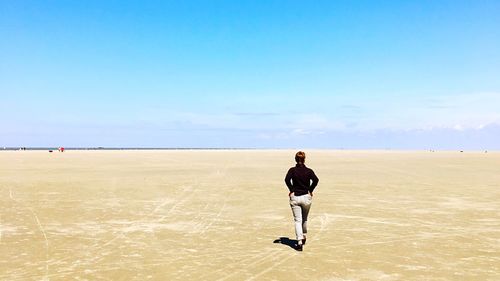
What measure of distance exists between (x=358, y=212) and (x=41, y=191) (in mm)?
13634

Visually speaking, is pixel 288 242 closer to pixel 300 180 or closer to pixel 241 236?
pixel 241 236

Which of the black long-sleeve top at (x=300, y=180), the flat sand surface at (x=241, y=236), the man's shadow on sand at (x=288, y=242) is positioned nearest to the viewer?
the flat sand surface at (x=241, y=236)

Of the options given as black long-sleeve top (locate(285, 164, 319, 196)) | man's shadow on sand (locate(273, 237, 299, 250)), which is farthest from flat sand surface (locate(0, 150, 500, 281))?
black long-sleeve top (locate(285, 164, 319, 196))

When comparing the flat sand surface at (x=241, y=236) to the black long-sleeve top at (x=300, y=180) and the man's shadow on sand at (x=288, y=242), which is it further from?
the black long-sleeve top at (x=300, y=180)

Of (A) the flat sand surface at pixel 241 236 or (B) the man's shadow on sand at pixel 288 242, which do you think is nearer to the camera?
(A) the flat sand surface at pixel 241 236

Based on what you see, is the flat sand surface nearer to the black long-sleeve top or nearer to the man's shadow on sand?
the man's shadow on sand

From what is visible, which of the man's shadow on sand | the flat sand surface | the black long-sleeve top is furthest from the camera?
the man's shadow on sand

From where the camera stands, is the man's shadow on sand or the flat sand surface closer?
the flat sand surface

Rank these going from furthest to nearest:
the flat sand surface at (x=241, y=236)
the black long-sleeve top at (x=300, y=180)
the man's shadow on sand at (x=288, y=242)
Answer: the man's shadow on sand at (x=288, y=242), the black long-sleeve top at (x=300, y=180), the flat sand surface at (x=241, y=236)

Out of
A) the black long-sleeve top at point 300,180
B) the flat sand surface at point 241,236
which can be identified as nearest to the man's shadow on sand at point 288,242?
the flat sand surface at point 241,236

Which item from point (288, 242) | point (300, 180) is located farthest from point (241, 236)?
point (300, 180)

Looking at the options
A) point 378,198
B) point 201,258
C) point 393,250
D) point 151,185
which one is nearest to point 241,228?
point 201,258

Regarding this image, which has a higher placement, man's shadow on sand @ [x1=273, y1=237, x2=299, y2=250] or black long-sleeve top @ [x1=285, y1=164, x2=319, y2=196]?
black long-sleeve top @ [x1=285, y1=164, x2=319, y2=196]

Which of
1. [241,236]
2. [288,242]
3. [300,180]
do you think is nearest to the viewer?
[300,180]
